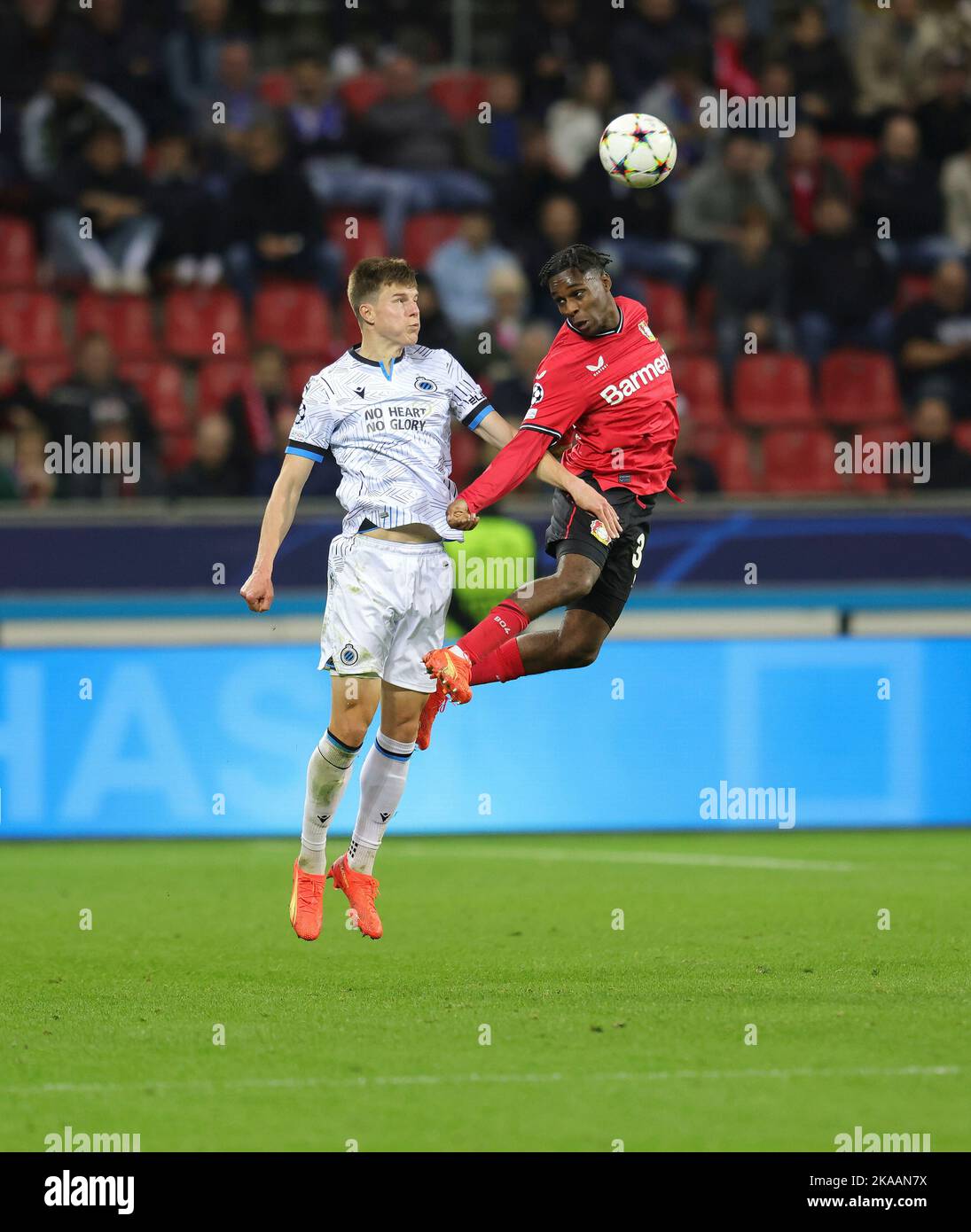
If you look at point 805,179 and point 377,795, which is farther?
point 805,179

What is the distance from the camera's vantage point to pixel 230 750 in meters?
11.3

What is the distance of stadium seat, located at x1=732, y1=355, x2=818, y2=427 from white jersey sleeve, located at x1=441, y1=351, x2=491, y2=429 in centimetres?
850

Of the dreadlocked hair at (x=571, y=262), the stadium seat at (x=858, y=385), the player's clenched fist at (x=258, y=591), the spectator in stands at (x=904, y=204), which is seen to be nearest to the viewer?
the player's clenched fist at (x=258, y=591)

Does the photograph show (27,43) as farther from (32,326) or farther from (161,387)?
(161,387)

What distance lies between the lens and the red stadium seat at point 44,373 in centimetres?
1559

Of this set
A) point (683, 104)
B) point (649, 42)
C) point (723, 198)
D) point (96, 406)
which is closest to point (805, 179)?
point (723, 198)

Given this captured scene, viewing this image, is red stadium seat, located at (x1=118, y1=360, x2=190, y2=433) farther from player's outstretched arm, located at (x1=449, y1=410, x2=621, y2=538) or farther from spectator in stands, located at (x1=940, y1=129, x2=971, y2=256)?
player's outstretched arm, located at (x1=449, y1=410, x2=621, y2=538)

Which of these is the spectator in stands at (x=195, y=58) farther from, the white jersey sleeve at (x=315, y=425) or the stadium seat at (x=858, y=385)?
the white jersey sleeve at (x=315, y=425)

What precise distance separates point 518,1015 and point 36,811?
5.21m

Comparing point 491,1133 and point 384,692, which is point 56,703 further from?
point 491,1133

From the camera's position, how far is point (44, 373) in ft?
A: 51.7

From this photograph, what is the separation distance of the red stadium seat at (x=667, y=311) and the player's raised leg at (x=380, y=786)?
9134mm

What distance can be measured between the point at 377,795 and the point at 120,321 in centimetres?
920

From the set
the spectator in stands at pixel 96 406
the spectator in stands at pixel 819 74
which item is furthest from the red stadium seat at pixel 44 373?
the spectator in stands at pixel 819 74
